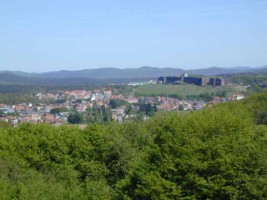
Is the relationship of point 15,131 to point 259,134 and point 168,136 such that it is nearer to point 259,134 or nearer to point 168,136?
point 168,136

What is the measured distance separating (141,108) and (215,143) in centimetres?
9270

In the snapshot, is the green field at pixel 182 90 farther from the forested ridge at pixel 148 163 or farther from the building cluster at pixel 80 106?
the forested ridge at pixel 148 163

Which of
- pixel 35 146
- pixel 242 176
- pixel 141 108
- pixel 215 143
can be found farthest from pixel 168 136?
pixel 141 108

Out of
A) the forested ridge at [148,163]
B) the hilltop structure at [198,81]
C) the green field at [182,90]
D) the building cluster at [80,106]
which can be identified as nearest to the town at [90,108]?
the building cluster at [80,106]

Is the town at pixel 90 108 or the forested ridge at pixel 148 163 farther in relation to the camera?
the town at pixel 90 108

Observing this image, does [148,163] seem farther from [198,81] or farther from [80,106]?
[198,81]

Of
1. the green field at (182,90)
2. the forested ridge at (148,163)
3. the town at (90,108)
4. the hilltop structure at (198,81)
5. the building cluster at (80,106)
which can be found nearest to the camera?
the forested ridge at (148,163)

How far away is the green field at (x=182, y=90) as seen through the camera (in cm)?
14675

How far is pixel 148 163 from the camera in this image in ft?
68.1

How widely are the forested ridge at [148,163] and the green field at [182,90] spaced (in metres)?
111

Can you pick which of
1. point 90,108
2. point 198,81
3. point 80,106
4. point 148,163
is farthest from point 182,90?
point 148,163

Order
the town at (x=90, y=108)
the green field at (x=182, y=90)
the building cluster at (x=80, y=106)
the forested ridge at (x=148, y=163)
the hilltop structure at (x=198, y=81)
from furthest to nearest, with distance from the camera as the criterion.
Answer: the hilltop structure at (x=198, y=81) → the green field at (x=182, y=90) → the building cluster at (x=80, y=106) → the town at (x=90, y=108) → the forested ridge at (x=148, y=163)

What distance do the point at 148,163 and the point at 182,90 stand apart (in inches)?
5605

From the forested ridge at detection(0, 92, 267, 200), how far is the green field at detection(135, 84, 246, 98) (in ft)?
365
